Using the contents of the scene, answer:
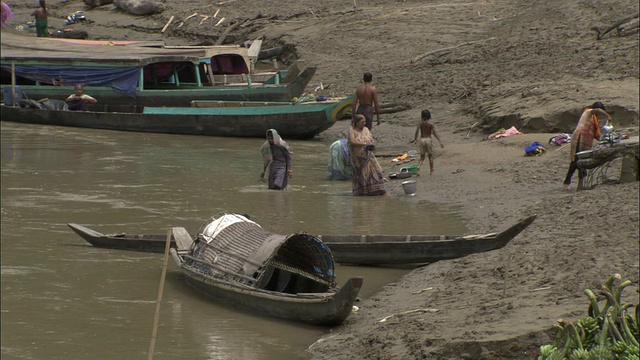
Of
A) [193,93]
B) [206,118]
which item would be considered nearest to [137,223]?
[206,118]

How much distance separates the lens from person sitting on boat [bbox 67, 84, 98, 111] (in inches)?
838

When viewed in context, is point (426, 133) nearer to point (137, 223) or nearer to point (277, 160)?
point (277, 160)

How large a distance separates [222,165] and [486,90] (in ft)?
18.6

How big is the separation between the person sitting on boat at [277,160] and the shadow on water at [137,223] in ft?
0.70

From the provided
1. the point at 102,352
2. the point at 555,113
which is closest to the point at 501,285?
the point at 102,352

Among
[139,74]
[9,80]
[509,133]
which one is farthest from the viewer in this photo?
[9,80]

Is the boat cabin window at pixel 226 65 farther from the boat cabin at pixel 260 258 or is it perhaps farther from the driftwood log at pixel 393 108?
the boat cabin at pixel 260 258

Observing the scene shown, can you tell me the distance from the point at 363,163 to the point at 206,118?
7306mm

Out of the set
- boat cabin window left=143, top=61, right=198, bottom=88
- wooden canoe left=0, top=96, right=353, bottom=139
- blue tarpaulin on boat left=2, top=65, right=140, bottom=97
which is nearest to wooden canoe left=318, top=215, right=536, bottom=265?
wooden canoe left=0, top=96, right=353, bottom=139

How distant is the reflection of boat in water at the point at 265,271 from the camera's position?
8.05 metres

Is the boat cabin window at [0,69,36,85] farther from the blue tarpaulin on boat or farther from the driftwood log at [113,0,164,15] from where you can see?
the driftwood log at [113,0,164,15]

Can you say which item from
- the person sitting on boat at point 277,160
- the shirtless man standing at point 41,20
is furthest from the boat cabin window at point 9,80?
the person sitting on boat at point 277,160

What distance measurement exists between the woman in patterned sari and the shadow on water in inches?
6.3

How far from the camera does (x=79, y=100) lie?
21.3 metres
